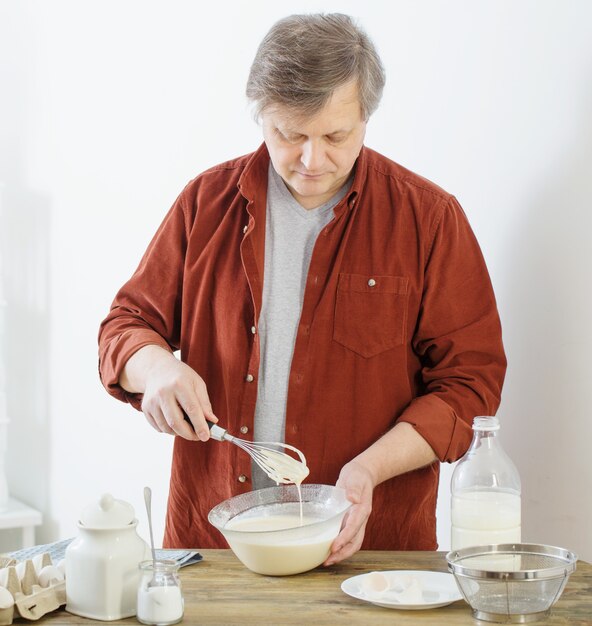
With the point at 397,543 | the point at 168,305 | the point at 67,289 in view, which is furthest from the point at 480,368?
the point at 67,289

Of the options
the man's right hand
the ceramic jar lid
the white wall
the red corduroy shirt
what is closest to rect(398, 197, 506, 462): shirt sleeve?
the red corduroy shirt

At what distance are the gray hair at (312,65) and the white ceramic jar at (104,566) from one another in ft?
2.67

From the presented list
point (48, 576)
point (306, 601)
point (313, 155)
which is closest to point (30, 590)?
point (48, 576)

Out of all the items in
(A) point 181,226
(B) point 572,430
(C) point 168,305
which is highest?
(A) point 181,226

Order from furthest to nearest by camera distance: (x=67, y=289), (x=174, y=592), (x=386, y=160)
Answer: (x=67, y=289) → (x=386, y=160) → (x=174, y=592)

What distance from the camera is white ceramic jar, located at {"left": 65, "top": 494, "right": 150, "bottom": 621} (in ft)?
4.76

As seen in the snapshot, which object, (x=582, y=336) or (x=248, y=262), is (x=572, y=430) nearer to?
A: (x=582, y=336)

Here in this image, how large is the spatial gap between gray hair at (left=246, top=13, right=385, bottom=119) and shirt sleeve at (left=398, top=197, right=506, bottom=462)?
31 cm

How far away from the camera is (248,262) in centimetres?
207

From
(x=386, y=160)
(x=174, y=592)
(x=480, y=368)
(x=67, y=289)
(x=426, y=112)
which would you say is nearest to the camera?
(x=174, y=592)

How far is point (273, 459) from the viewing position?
1.83 metres

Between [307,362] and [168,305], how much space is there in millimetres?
353

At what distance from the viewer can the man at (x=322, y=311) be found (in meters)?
1.88

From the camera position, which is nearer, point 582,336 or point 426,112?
point 582,336
